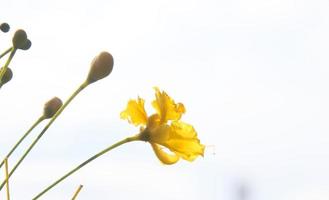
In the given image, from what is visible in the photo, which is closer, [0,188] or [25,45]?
[0,188]

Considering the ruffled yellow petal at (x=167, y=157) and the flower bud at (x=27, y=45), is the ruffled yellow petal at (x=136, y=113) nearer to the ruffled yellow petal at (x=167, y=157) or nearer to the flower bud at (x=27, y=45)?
the ruffled yellow petal at (x=167, y=157)

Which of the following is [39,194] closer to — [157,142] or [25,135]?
[25,135]

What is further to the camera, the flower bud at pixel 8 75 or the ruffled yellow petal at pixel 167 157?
the flower bud at pixel 8 75

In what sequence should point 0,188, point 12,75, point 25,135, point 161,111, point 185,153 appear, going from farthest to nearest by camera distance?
point 12,75, point 161,111, point 185,153, point 25,135, point 0,188

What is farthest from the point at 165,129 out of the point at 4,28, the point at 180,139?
the point at 4,28

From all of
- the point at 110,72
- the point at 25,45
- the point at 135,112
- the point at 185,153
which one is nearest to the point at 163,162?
the point at 185,153

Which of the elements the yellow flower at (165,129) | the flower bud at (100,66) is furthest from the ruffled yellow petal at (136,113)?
the flower bud at (100,66)
